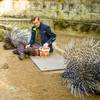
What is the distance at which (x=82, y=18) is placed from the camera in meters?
13.8

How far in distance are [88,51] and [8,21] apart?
6.92 m

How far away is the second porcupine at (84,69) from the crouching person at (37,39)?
219 centimetres

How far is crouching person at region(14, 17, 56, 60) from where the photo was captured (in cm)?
802

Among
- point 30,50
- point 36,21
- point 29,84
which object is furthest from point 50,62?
point 29,84

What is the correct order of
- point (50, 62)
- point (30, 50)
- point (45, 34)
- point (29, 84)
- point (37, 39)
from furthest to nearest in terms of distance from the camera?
1. point (37, 39)
2. point (45, 34)
3. point (30, 50)
4. point (50, 62)
5. point (29, 84)


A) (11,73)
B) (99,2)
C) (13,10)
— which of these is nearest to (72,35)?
(99,2)

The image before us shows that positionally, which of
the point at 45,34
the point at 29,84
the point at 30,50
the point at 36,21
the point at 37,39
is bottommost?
the point at 29,84

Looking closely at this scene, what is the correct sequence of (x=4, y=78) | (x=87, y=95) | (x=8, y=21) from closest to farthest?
1. (x=87, y=95)
2. (x=4, y=78)
3. (x=8, y=21)

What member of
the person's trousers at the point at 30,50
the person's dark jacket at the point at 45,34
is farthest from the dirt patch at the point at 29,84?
the person's dark jacket at the point at 45,34

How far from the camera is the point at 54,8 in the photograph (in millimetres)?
13930

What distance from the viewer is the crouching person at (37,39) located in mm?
8016

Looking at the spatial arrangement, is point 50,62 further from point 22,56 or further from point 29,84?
point 29,84

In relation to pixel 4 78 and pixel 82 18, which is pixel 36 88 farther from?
pixel 82 18

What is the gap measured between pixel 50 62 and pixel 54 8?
671 centimetres
